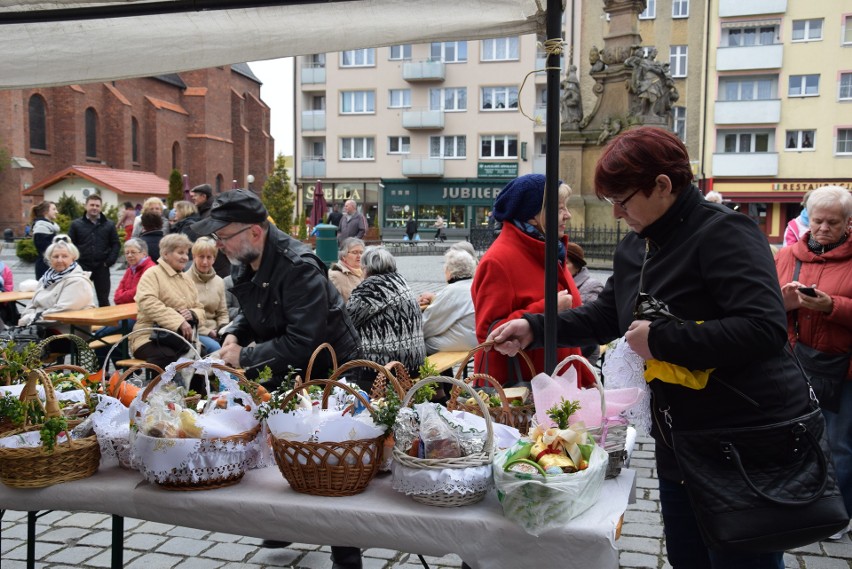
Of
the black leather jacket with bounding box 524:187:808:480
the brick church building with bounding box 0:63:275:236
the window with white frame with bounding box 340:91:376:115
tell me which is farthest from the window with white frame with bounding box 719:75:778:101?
the black leather jacket with bounding box 524:187:808:480

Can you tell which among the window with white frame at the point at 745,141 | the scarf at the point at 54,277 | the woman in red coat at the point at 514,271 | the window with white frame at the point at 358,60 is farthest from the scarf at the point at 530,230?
the window with white frame at the point at 358,60

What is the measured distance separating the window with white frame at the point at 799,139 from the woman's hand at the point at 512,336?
42.4m

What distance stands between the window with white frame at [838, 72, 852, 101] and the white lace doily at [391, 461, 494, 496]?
4360 cm

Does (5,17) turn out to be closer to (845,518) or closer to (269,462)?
(269,462)

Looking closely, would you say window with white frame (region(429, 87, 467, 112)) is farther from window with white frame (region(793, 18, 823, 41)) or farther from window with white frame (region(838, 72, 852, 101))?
window with white frame (region(838, 72, 852, 101))

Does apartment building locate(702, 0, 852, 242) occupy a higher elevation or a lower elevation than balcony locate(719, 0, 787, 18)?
lower

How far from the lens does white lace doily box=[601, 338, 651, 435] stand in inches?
96.6

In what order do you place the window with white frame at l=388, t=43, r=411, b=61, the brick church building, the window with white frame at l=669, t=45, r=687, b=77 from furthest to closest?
the window with white frame at l=388, t=43, r=411, b=61 → the window with white frame at l=669, t=45, r=687, b=77 → the brick church building

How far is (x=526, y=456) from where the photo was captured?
2221mm

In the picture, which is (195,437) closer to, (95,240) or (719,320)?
(719,320)

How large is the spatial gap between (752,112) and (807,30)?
479 cm

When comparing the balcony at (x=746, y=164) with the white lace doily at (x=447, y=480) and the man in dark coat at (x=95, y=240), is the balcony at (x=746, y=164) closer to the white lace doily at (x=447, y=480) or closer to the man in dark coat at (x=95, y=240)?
the man in dark coat at (x=95, y=240)

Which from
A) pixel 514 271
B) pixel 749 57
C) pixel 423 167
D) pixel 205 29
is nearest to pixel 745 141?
pixel 749 57

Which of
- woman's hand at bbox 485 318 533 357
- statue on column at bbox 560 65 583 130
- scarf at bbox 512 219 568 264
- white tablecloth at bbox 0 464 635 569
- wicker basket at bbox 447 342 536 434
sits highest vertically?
statue on column at bbox 560 65 583 130
